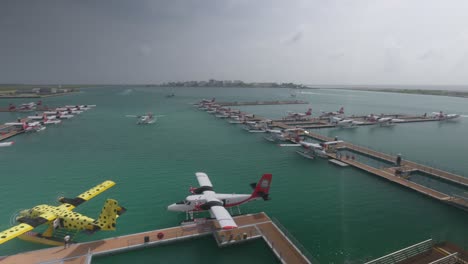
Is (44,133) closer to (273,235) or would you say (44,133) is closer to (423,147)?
(273,235)

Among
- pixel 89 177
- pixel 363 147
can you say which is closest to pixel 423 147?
pixel 363 147

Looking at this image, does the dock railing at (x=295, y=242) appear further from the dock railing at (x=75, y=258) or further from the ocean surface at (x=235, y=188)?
the dock railing at (x=75, y=258)

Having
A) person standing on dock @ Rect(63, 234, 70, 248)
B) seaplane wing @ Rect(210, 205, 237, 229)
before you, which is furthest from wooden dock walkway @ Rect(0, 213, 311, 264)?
seaplane wing @ Rect(210, 205, 237, 229)

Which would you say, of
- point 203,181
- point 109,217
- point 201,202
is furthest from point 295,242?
point 109,217

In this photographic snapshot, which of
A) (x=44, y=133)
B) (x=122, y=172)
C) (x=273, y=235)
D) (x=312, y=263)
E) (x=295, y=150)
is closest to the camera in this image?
(x=312, y=263)

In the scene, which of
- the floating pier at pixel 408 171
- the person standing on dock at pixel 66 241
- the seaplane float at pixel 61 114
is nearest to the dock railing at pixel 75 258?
the person standing on dock at pixel 66 241

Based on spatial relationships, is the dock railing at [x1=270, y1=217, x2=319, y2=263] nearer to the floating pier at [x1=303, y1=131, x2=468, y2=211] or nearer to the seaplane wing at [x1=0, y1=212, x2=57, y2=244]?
the seaplane wing at [x1=0, y1=212, x2=57, y2=244]

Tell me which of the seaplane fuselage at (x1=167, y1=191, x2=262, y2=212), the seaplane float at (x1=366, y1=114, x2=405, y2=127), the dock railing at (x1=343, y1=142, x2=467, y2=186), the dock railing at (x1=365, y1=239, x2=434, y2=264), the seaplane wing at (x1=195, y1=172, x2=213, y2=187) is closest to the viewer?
the dock railing at (x1=365, y1=239, x2=434, y2=264)

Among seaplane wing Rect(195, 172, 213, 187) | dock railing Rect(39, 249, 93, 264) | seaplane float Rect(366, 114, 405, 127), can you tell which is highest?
seaplane float Rect(366, 114, 405, 127)
